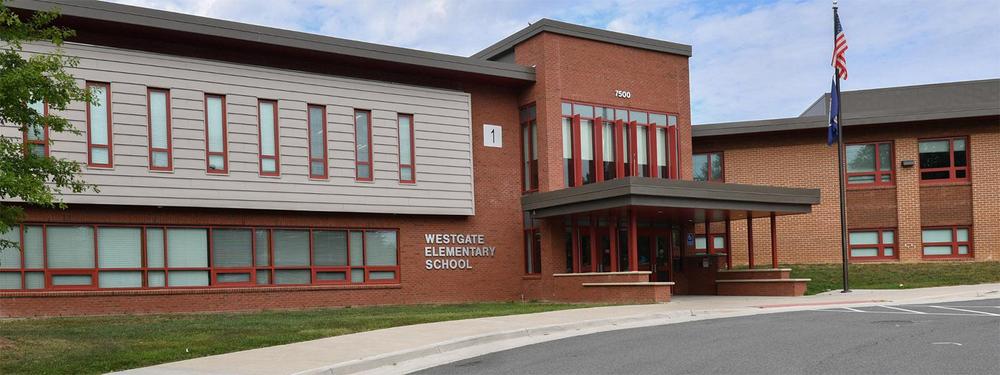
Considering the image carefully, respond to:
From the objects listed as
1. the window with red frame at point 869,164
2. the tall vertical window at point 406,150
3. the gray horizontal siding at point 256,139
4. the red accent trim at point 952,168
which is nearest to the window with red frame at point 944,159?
the red accent trim at point 952,168

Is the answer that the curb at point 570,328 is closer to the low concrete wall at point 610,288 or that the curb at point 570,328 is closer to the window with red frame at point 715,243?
the low concrete wall at point 610,288

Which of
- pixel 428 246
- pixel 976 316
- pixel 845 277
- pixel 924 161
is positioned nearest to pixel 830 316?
pixel 976 316

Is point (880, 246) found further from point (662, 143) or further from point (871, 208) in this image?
point (662, 143)

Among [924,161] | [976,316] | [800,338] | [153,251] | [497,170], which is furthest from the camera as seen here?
[924,161]

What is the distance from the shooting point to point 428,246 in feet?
94.2

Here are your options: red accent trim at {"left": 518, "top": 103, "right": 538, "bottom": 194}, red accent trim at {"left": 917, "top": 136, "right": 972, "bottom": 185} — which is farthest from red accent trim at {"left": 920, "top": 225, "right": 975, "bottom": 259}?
red accent trim at {"left": 518, "top": 103, "right": 538, "bottom": 194}

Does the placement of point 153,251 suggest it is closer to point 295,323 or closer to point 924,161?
point 295,323

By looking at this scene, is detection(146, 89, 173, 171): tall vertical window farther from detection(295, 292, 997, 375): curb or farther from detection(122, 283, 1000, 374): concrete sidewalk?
detection(295, 292, 997, 375): curb

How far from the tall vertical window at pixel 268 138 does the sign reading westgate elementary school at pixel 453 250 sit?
5.17m

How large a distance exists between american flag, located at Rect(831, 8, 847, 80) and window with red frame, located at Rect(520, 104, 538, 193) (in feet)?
29.2

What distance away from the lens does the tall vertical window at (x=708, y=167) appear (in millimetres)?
36312

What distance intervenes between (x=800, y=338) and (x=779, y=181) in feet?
71.5

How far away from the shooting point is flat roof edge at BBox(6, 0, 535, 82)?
73.7 ft

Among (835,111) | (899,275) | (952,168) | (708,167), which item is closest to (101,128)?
(835,111)
